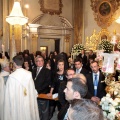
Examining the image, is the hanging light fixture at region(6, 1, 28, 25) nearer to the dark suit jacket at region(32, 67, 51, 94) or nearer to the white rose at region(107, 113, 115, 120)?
the dark suit jacket at region(32, 67, 51, 94)

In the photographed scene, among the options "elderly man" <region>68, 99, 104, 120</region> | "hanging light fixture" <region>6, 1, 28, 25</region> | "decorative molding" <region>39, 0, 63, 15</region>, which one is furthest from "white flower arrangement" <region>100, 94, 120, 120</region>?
"decorative molding" <region>39, 0, 63, 15</region>

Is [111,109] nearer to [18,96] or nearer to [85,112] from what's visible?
[85,112]

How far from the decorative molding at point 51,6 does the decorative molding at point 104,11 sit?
88.7 inches

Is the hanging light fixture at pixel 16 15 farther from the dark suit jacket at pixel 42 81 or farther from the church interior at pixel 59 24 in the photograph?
the dark suit jacket at pixel 42 81

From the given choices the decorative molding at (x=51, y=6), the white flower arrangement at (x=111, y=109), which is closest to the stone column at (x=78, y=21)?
the decorative molding at (x=51, y=6)

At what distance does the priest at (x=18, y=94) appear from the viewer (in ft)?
15.8

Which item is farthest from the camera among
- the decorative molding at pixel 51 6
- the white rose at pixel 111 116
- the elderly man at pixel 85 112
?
the decorative molding at pixel 51 6

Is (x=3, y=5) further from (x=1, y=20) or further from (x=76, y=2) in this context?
(x=76, y=2)

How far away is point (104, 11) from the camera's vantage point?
16.1 m

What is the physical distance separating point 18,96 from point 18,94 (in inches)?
1.6

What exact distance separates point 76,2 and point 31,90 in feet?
44.3

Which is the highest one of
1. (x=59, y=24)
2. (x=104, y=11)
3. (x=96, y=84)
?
(x=104, y=11)

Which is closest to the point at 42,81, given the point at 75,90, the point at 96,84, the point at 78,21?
the point at 96,84

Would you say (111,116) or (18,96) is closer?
(111,116)
